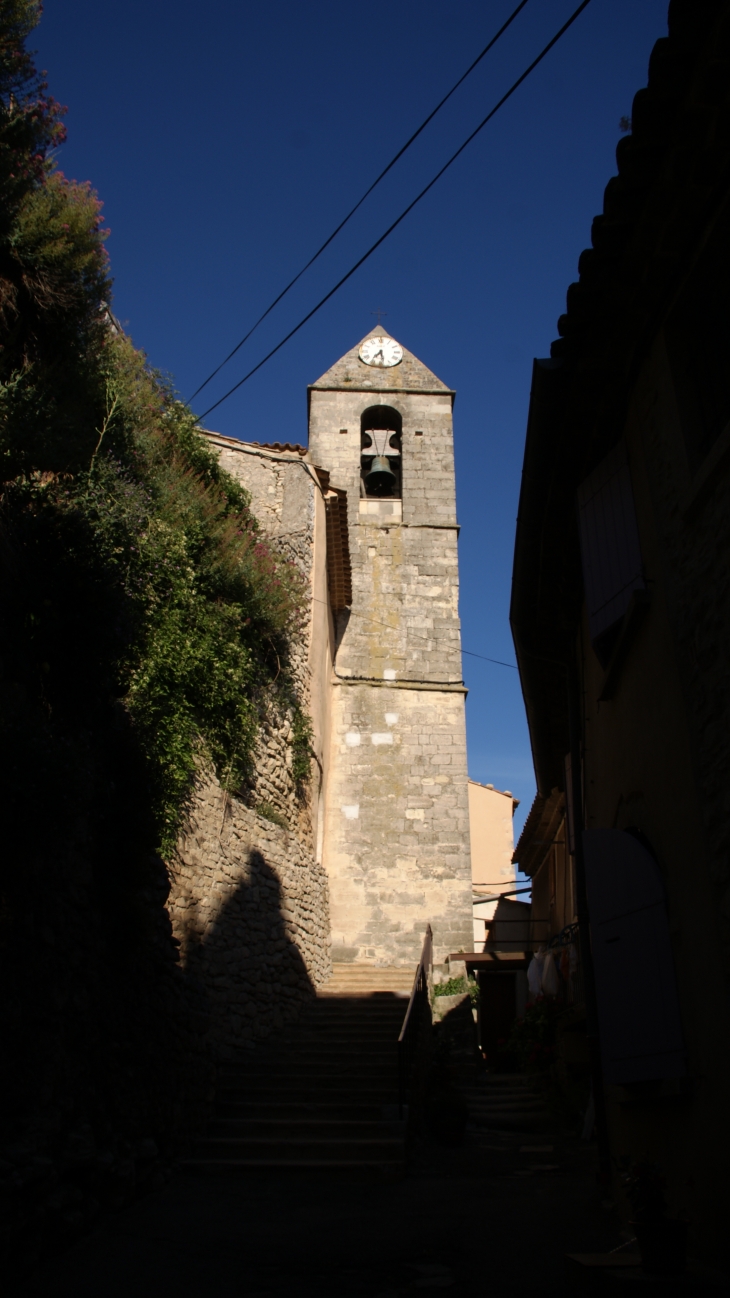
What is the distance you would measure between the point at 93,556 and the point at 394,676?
10.3 meters

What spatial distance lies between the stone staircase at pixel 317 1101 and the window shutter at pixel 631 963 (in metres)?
2.54

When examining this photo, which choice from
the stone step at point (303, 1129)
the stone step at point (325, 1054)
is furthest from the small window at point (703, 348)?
the stone step at point (325, 1054)

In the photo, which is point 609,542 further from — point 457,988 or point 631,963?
point 457,988

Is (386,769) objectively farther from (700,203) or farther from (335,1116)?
(700,203)

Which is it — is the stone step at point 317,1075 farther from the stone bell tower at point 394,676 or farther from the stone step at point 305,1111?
the stone bell tower at point 394,676

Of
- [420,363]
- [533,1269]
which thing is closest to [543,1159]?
[533,1269]

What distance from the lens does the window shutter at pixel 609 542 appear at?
4.60 m

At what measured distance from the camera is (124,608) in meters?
6.39

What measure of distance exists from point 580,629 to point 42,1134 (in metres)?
4.84

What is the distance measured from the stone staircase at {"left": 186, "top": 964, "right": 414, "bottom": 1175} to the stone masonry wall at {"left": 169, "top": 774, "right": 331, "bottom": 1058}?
33 centimetres

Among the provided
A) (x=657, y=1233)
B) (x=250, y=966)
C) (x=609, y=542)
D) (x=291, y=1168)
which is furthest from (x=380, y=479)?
(x=657, y=1233)

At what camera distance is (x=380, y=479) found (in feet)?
59.3

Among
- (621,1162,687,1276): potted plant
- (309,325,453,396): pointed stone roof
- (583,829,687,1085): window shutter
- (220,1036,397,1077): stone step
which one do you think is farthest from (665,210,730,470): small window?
(309,325,453,396): pointed stone roof

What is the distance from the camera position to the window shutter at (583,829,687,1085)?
12.7 ft
